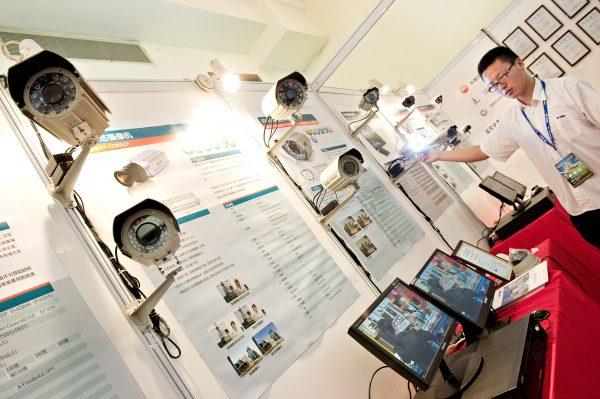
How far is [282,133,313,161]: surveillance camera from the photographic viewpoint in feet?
6.69

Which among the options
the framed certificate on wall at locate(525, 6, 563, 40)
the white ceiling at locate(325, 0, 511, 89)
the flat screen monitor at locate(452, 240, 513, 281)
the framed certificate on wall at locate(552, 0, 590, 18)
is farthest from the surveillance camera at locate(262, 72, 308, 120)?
the framed certificate on wall at locate(552, 0, 590, 18)

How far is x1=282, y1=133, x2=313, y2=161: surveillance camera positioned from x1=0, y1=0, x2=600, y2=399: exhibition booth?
2 centimetres

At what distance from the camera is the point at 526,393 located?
1.21 m

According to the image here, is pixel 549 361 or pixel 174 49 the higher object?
pixel 174 49

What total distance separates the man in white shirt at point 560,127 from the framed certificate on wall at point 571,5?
3380 mm

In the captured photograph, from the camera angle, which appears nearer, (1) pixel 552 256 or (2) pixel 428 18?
(1) pixel 552 256

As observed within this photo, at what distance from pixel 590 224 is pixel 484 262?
71cm

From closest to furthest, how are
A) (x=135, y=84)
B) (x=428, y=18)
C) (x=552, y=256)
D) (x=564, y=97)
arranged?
1. (x=135, y=84)
2. (x=564, y=97)
3. (x=552, y=256)
4. (x=428, y=18)

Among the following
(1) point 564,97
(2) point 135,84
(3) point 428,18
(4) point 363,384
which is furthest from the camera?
(3) point 428,18

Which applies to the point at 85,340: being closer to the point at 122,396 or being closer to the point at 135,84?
the point at 122,396

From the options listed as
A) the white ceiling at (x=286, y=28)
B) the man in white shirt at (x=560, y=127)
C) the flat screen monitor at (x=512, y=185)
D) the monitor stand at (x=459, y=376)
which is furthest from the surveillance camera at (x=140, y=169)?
the flat screen monitor at (x=512, y=185)

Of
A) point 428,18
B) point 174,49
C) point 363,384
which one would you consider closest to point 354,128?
point 363,384

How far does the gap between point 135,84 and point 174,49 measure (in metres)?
3.00

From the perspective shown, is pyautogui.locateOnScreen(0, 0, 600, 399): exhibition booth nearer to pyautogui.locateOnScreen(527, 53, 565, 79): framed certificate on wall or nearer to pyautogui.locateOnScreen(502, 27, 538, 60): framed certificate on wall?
pyautogui.locateOnScreen(527, 53, 565, 79): framed certificate on wall
